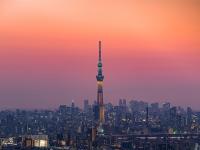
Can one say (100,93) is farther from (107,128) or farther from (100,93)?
(107,128)

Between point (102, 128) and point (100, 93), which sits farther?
point (100, 93)

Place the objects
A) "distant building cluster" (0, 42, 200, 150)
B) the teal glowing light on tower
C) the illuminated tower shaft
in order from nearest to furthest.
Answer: "distant building cluster" (0, 42, 200, 150) → the teal glowing light on tower → the illuminated tower shaft

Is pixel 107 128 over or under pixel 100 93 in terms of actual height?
under

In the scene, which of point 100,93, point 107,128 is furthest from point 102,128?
point 100,93

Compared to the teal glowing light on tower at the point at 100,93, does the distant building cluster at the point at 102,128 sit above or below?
below

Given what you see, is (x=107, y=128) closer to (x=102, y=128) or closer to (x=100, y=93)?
(x=102, y=128)

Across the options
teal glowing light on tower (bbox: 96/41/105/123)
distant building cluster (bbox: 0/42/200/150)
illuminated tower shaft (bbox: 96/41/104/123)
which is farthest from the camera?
illuminated tower shaft (bbox: 96/41/104/123)

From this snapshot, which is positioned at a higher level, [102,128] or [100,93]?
[100,93]

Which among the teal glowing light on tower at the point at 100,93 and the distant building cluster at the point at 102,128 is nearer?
the distant building cluster at the point at 102,128

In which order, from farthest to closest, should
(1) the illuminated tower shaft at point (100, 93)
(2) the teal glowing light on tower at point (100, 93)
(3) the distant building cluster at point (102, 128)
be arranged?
1. (1) the illuminated tower shaft at point (100, 93)
2. (2) the teal glowing light on tower at point (100, 93)
3. (3) the distant building cluster at point (102, 128)

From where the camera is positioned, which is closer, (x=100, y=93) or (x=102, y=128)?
(x=102, y=128)

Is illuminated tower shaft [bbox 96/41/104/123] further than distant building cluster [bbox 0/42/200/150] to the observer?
Yes
